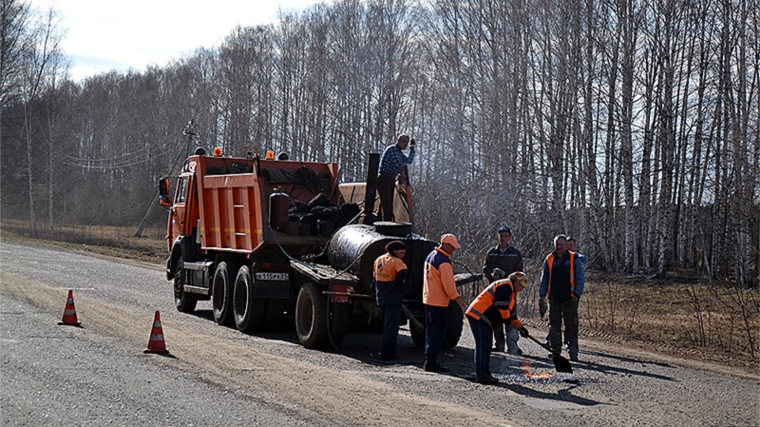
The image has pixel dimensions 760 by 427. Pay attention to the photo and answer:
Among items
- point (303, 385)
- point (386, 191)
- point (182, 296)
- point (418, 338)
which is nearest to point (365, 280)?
point (418, 338)

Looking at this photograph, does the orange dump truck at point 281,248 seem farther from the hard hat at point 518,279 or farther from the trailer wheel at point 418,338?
the hard hat at point 518,279

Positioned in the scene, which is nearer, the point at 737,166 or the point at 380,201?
the point at 380,201

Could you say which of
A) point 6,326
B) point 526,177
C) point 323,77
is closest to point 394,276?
point 6,326

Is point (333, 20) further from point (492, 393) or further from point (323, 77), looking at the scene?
point (492, 393)

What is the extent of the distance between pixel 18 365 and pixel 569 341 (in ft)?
23.1

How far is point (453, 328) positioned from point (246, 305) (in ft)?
12.9

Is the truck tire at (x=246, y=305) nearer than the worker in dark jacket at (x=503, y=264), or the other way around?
the worker in dark jacket at (x=503, y=264)

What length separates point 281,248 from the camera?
45.8 ft

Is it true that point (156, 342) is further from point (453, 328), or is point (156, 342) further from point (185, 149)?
point (185, 149)

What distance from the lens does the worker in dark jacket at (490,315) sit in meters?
10.1

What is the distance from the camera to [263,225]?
14.1 m

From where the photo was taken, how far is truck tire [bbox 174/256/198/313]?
683 inches

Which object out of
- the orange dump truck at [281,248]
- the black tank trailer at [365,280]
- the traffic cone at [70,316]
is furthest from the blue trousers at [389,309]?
the traffic cone at [70,316]

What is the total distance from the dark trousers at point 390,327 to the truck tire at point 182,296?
659cm
